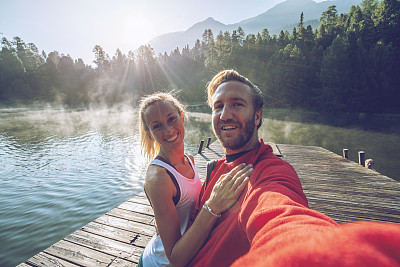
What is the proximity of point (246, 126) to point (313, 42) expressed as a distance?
239 ft

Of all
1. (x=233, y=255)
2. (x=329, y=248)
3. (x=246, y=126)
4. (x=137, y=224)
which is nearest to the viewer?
(x=329, y=248)

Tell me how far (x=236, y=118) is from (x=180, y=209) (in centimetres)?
130

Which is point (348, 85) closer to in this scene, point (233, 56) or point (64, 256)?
point (233, 56)

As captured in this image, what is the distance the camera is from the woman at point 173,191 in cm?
159

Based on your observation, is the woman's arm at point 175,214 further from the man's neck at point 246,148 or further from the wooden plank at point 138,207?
the wooden plank at point 138,207

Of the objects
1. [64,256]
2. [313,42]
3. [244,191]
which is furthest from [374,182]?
[313,42]

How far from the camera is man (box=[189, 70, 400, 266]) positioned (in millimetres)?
464

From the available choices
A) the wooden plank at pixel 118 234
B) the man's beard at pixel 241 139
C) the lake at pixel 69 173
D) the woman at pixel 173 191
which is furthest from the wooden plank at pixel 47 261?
the man's beard at pixel 241 139

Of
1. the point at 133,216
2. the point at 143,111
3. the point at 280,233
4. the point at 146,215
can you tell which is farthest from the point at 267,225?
the point at 133,216

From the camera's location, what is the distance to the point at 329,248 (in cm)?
46

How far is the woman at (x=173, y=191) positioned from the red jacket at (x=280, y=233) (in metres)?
0.10

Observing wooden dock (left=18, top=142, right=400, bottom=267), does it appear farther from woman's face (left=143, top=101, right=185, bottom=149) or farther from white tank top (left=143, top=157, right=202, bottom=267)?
woman's face (left=143, top=101, right=185, bottom=149)

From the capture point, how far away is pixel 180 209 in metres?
2.15

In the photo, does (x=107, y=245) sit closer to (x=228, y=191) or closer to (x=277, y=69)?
(x=228, y=191)
